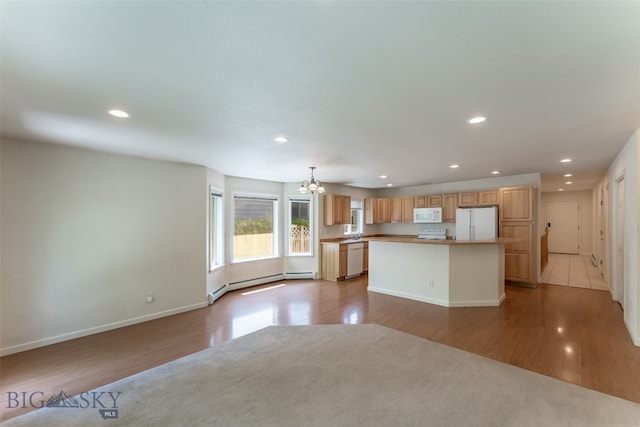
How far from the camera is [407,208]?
8.00m

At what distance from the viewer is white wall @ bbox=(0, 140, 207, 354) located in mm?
3248

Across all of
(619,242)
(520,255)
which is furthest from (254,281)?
(619,242)

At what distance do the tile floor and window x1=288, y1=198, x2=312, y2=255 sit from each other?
580 centimetres

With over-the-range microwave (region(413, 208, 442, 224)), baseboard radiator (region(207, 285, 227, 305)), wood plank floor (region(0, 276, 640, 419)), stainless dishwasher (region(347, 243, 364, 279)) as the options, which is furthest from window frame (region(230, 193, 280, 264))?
over-the-range microwave (region(413, 208, 442, 224))

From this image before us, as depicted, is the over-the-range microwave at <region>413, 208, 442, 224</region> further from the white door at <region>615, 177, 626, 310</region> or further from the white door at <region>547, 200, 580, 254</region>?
the white door at <region>547, 200, 580, 254</region>

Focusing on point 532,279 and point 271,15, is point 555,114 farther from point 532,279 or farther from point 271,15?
point 532,279

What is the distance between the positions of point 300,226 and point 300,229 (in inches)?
3.1

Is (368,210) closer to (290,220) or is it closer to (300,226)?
(300,226)

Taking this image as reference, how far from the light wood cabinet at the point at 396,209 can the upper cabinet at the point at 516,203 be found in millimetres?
2605

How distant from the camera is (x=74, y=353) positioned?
320 centimetres

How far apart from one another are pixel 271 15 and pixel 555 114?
2.78m

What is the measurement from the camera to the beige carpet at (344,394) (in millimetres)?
2068

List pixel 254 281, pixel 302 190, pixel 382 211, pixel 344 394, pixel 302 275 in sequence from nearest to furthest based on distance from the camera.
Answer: pixel 344 394
pixel 302 190
pixel 254 281
pixel 302 275
pixel 382 211

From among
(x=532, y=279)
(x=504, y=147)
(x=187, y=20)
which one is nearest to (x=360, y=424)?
(x=187, y=20)
